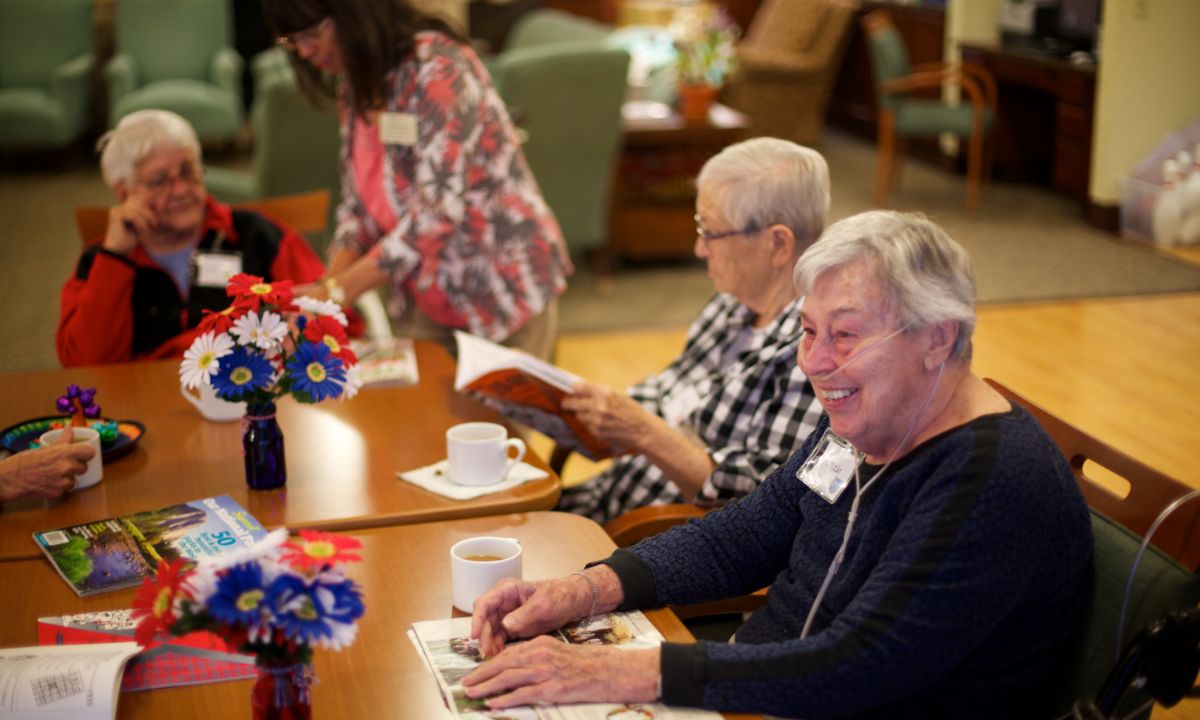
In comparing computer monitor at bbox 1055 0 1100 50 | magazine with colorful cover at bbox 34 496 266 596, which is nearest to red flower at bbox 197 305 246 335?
magazine with colorful cover at bbox 34 496 266 596

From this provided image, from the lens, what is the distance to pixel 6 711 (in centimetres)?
142

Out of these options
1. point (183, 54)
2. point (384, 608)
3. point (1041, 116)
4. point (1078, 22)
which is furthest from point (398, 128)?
point (183, 54)

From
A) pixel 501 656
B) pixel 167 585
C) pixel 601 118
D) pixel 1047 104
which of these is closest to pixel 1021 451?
pixel 501 656

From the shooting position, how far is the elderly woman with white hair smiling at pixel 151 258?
2.85 meters

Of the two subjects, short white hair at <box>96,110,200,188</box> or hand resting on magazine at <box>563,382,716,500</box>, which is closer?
hand resting on magazine at <box>563,382,716,500</box>

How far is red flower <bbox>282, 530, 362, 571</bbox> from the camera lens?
1.22 m

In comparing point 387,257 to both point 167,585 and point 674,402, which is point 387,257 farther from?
point 167,585

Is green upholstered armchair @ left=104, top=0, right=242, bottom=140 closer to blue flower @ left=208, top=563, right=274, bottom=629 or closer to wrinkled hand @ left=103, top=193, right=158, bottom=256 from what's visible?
wrinkled hand @ left=103, top=193, right=158, bottom=256

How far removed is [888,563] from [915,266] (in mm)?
363

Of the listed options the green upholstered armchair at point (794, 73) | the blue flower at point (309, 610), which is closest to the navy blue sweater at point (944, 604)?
the blue flower at point (309, 610)

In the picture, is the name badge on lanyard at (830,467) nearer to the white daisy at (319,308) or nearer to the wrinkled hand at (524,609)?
the wrinkled hand at (524,609)

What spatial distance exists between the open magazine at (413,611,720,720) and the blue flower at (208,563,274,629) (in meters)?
0.32

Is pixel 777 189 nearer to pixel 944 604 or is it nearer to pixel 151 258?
pixel 944 604

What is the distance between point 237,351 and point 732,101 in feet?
25.3
